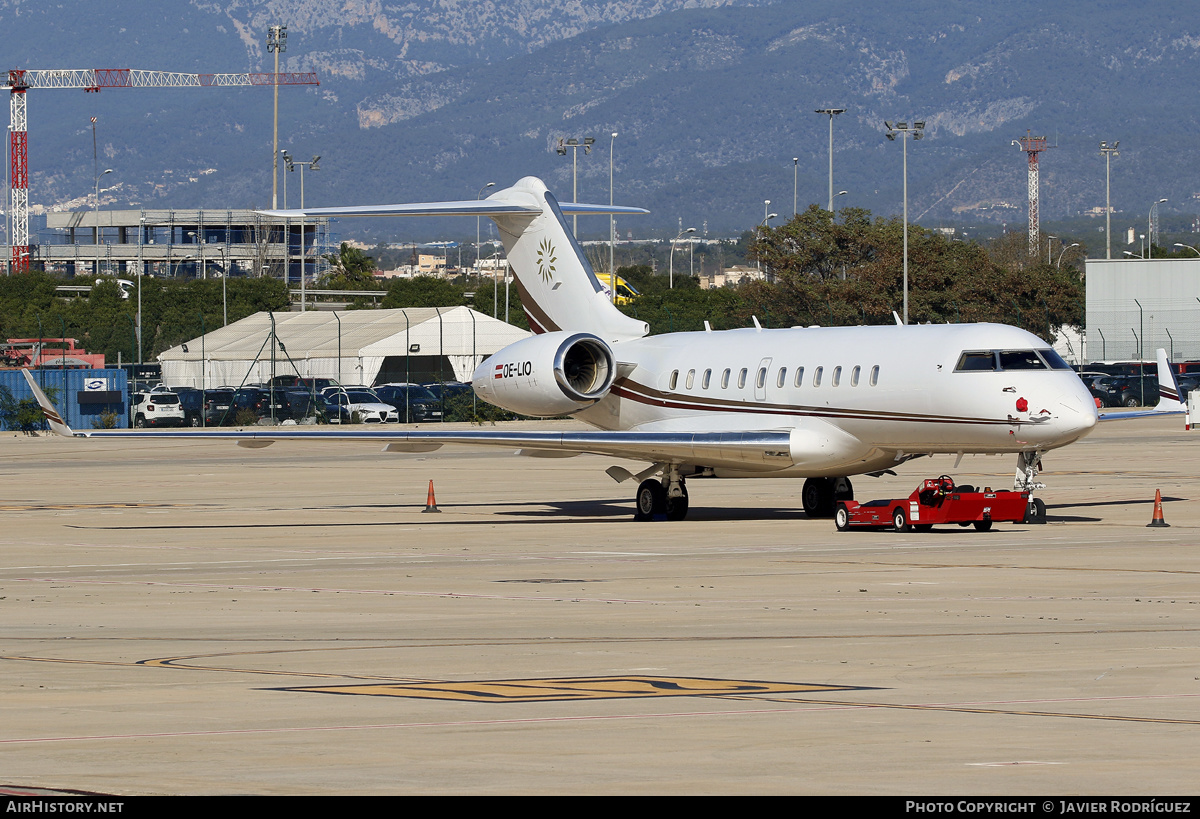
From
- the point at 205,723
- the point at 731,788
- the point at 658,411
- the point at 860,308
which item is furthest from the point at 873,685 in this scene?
the point at 860,308

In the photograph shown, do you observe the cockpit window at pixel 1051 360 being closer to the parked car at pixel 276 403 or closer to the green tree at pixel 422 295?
the parked car at pixel 276 403

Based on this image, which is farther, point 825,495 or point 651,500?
point 651,500

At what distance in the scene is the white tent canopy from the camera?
85.8 m

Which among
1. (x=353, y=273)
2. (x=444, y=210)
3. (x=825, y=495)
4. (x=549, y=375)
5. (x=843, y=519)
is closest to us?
(x=843, y=519)

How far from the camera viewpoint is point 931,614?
622 inches

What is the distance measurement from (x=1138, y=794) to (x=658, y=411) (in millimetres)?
23668

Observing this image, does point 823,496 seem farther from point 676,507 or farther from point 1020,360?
point 1020,360

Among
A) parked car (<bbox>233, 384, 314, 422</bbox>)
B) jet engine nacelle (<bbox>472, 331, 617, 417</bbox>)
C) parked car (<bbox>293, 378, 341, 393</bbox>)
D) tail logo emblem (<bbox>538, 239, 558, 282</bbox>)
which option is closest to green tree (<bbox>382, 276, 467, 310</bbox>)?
parked car (<bbox>293, 378, 341, 393</bbox>)

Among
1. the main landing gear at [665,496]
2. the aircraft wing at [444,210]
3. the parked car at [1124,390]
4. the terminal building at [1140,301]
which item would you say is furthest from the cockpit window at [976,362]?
the terminal building at [1140,301]

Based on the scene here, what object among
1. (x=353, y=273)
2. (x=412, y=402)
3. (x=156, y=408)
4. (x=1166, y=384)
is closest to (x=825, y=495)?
(x=1166, y=384)

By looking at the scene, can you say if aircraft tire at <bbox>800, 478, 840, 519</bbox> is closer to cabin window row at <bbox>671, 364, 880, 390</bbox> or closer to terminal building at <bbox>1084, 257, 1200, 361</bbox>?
cabin window row at <bbox>671, 364, 880, 390</bbox>

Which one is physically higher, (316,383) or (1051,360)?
(316,383)

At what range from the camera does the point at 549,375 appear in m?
29.8

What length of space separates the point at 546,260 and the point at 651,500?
19.9 feet
